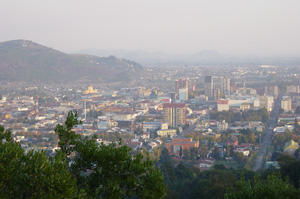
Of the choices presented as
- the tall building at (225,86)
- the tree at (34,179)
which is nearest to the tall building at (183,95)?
the tall building at (225,86)

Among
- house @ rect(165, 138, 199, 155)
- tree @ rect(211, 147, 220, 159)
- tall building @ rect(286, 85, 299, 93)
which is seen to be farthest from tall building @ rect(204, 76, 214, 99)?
tree @ rect(211, 147, 220, 159)

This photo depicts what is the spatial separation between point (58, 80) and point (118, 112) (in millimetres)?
28349

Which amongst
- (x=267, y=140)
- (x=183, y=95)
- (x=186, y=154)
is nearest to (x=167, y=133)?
(x=267, y=140)

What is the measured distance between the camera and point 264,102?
3244 cm

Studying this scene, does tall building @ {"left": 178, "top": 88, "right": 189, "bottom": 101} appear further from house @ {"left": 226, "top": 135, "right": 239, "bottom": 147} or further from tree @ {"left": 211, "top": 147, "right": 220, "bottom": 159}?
tree @ {"left": 211, "top": 147, "right": 220, "bottom": 159}

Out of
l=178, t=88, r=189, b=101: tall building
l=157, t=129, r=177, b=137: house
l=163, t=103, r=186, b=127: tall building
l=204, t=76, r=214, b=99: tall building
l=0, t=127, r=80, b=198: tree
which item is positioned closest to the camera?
l=0, t=127, r=80, b=198: tree

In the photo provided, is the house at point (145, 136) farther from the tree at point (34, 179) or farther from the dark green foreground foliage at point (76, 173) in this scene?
the tree at point (34, 179)

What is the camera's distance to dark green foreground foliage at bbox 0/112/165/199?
407 cm

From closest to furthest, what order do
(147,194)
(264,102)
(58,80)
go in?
Result: (147,194) < (264,102) < (58,80)

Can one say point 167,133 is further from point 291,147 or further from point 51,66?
point 51,66

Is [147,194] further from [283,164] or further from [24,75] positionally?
[24,75]

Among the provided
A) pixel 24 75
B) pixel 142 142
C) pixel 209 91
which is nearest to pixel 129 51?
pixel 24 75

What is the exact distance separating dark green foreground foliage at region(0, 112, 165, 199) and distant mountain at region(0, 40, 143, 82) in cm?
5226

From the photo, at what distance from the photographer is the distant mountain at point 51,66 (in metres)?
58.1
